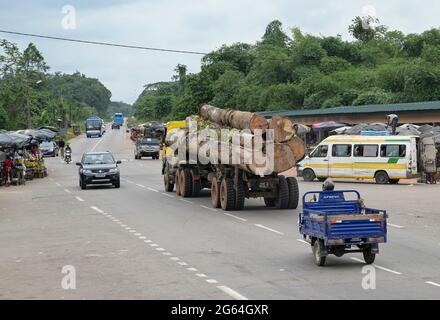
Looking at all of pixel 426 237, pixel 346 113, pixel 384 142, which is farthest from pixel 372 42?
pixel 426 237

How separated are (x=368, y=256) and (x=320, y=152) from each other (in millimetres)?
25387

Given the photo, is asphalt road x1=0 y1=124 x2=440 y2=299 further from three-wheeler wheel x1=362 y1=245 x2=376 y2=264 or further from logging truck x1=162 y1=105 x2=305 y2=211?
logging truck x1=162 y1=105 x2=305 y2=211

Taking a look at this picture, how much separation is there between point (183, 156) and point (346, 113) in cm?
2862

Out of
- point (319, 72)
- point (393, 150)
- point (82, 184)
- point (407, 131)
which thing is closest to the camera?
point (82, 184)

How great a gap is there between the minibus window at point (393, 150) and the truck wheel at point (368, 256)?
74.4 feet

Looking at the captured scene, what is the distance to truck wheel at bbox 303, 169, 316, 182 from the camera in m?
39.9

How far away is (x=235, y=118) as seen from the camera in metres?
25.8

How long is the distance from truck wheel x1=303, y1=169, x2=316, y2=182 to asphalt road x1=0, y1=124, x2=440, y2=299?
34.6 ft

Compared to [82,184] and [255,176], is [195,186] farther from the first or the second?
[82,184]

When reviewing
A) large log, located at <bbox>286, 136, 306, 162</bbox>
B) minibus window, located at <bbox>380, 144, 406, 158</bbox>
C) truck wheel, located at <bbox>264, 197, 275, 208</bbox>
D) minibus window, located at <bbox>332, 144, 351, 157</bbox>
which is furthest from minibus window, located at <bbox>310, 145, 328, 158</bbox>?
large log, located at <bbox>286, 136, 306, 162</bbox>

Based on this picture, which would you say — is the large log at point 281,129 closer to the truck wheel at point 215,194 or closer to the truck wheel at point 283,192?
the truck wheel at point 283,192

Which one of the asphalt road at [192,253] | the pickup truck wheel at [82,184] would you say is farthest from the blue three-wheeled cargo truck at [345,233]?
the pickup truck wheel at [82,184]

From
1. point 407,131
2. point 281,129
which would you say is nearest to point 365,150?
point 407,131

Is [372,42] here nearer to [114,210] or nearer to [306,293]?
[114,210]
